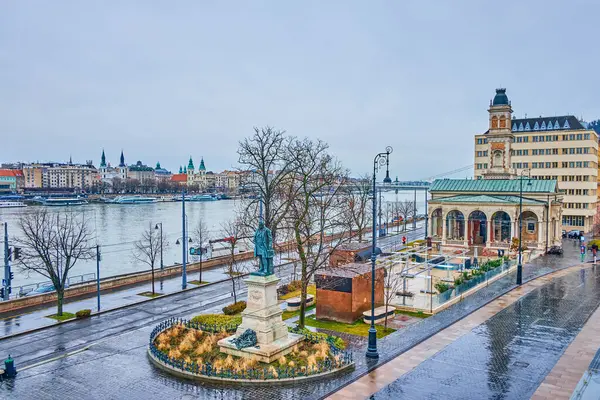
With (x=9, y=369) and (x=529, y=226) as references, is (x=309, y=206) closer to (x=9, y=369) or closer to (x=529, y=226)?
(x=9, y=369)

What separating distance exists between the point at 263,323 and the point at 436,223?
167 feet

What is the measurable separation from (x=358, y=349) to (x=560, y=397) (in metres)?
8.37

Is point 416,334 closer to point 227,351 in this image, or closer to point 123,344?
point 227,351

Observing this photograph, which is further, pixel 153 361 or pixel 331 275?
pixel 331 275

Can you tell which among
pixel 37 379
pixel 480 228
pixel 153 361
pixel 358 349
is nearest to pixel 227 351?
pixel 153 361

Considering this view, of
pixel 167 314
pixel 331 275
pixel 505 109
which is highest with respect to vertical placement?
pixel 505 109

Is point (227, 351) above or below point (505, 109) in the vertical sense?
below

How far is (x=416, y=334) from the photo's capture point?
2434cm

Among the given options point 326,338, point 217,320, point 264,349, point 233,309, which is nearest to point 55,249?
point 233,309

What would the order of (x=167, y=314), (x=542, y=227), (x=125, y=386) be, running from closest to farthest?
(x=125, y=386)
(x=167, y=314)
(x=542, y=227)

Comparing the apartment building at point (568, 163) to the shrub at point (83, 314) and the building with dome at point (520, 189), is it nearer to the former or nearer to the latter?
the building with dome at point (520, 189)

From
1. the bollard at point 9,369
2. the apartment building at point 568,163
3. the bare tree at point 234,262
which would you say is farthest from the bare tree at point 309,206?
the apartment building at point 568,163

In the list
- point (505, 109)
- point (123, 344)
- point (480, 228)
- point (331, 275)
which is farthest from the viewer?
point (505, 109)

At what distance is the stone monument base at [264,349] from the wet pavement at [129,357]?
203 cm
